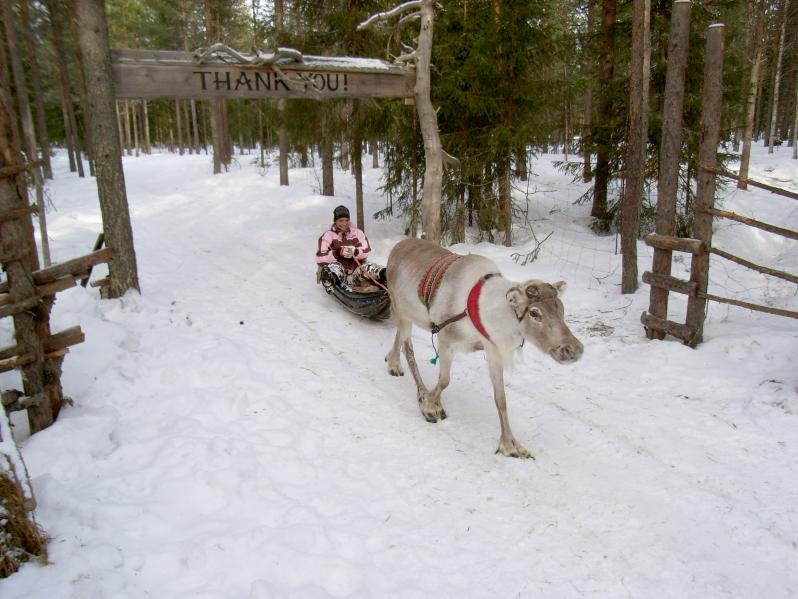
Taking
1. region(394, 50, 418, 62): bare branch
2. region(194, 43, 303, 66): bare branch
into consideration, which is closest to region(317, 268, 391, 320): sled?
region(194, 43, 303, 66): bare branch

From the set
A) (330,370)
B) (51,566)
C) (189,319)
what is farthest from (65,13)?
(51,566)

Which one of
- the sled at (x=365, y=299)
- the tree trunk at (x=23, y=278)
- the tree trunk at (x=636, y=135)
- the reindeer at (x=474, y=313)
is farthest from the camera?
the tree trunk at (x=636, y=135)

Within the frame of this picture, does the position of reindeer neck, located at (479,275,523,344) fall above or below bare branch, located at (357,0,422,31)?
below

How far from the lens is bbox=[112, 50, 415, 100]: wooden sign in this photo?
7.01m

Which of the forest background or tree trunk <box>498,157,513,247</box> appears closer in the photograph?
the forest background

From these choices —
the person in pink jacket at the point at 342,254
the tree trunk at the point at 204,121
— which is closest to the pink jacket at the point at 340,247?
the person in pink jacket at the point at 342,254

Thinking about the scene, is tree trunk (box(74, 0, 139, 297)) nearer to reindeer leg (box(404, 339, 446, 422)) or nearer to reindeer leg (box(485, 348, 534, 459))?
reindeer leg (box(404, 339, 446, 422))

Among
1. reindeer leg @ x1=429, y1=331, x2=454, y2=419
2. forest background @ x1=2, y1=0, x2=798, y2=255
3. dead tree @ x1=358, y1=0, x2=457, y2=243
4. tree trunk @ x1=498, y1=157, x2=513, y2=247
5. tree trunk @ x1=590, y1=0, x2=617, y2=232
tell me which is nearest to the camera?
reindeer leg @ x1=429, y1=331, x2=454, y2=419

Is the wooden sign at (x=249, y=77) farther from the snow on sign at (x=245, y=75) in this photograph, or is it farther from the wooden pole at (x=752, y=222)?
the wooden pole at (x=752, y=222)

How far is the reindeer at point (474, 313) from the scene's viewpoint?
390 centimetres

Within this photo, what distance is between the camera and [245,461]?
416cm

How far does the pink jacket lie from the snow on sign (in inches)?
80.9

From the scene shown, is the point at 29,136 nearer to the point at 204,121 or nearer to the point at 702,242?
the point at 702,242

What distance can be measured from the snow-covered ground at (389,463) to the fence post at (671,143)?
0.58 m
